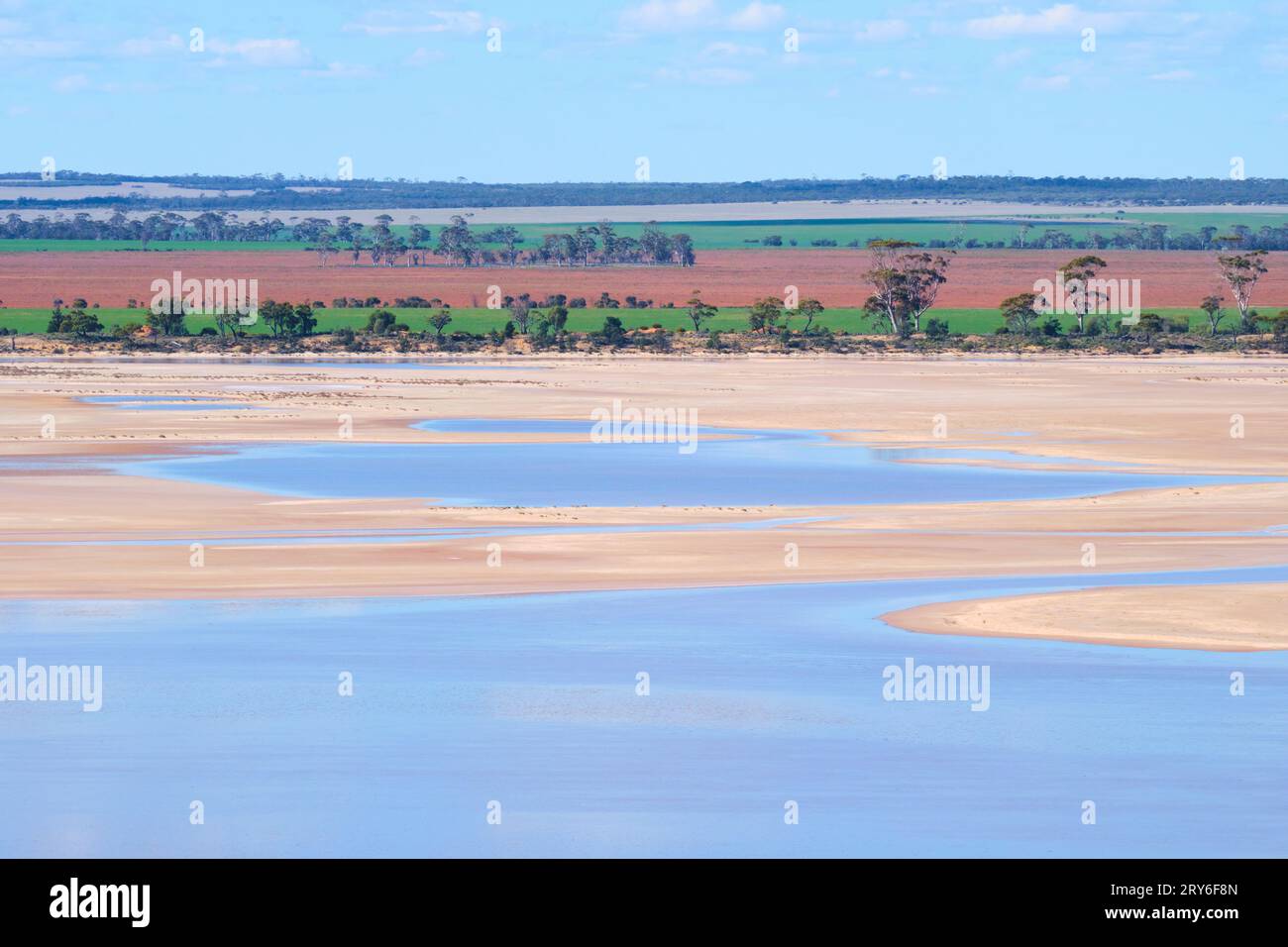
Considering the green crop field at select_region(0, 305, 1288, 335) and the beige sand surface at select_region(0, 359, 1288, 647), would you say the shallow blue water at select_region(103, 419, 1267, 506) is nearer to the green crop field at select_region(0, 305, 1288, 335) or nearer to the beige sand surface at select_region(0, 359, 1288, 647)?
the beige sand surface at select_region(0, 359, 1288, 647)

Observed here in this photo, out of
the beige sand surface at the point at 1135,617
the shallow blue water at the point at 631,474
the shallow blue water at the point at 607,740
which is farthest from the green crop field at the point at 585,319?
the shallow blue water at the point at 607,740

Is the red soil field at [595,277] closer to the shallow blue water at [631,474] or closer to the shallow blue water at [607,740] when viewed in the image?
the shallow blue water at [631,474]

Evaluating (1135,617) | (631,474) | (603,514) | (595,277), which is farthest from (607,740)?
(595,277)

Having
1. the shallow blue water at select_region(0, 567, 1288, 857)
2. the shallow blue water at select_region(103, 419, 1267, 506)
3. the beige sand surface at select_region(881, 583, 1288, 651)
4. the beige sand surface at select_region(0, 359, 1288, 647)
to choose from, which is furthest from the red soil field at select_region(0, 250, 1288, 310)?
the shallow blue water at select_region(0, 567, 1288, 857)

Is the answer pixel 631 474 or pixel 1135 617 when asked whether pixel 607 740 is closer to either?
pixel 1135 617
